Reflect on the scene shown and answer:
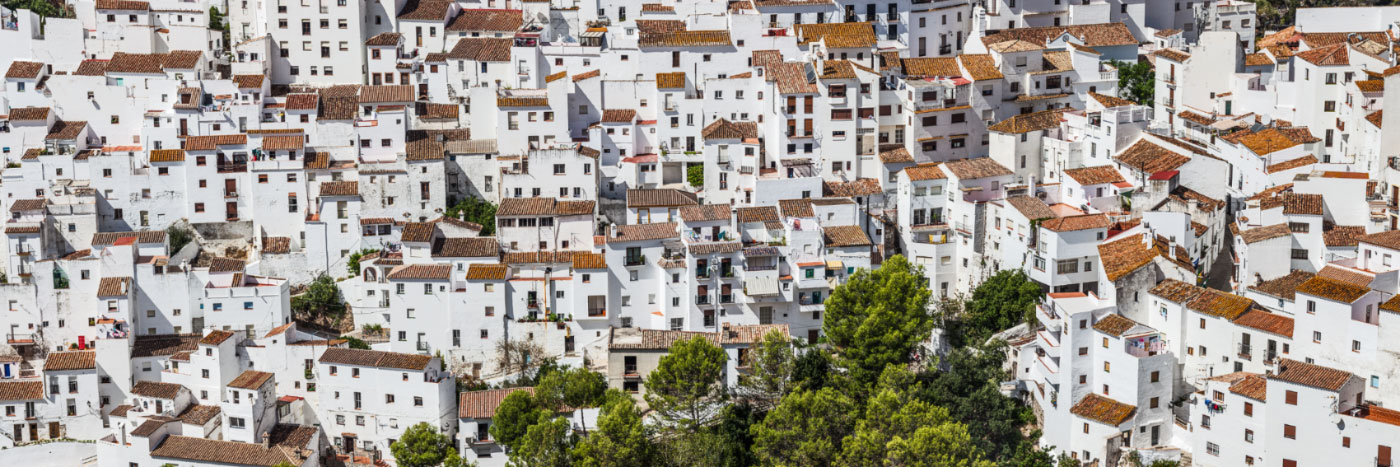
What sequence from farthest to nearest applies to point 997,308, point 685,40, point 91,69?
1. point 91,69
2. point 685,40
3. point 997,308

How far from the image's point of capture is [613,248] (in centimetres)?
5625

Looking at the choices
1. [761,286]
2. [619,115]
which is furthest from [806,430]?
[619,115]

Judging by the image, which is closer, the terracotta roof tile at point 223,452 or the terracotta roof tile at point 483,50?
the terracotta roof tile at point 223,452

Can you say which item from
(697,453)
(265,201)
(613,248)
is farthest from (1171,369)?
(265,201)

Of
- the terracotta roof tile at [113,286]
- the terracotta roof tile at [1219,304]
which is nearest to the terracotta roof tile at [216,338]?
the terracotta roof tile at [113,286]

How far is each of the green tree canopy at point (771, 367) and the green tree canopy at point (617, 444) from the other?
3.73 meters

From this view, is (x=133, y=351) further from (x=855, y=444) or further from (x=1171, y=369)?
(x=1171, y=369)

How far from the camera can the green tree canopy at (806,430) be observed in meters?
50.0

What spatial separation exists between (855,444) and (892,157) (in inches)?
581

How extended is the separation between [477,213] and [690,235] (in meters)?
8.18

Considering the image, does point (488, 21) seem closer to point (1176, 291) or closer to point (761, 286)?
point (761, 286)

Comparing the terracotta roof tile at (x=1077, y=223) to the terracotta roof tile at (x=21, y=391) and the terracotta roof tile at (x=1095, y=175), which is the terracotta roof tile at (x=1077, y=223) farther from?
the terracotta roof tile at (x=21, y=391)

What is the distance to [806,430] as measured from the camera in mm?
50438

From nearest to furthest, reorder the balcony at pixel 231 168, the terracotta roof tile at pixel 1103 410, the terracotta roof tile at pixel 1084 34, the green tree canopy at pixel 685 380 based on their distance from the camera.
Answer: the terracotta roof tile at pixel 1103 410, the green tree canopy at pixel 685 380, the balcony at pixel 231 168, the terracotta roof tile at pixel 1084 34
